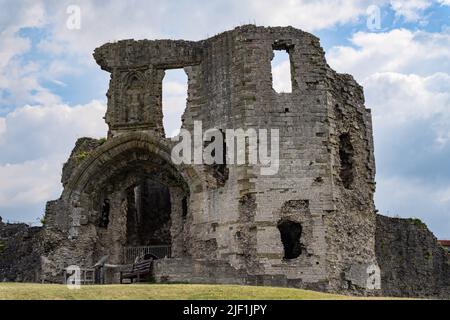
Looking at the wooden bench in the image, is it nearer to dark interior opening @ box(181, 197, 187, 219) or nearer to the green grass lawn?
dark interior opening @ box(181, 197, 187, 219)

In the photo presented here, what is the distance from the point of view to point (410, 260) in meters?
29.5

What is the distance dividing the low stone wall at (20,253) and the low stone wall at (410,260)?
12803mm

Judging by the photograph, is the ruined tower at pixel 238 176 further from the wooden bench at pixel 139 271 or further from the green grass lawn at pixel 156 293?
the green grass lawn at pixel 156 293

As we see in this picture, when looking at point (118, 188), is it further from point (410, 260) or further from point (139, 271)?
point (410, 260)

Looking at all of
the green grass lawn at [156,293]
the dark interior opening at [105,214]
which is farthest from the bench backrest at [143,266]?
the green grass lawn at [156,293]

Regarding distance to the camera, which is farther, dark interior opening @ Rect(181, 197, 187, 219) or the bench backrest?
dark interior opening @ Rect(181, 197, 187, 219)

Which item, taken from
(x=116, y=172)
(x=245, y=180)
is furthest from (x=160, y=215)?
(x=245, y=180)

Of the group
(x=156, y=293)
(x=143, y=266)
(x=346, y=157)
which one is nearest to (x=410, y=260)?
(x=346, y=157)

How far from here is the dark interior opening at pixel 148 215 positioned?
100 feet

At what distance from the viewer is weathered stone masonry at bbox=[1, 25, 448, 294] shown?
23.3 meters

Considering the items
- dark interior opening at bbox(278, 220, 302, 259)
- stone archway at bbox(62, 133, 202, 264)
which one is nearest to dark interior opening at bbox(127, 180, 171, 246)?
stone archway at bbox(62, 133, 202, 264)

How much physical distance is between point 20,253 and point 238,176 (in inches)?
426

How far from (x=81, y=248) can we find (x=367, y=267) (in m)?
9.78

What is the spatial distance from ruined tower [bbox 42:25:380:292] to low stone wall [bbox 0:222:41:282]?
2.51m
